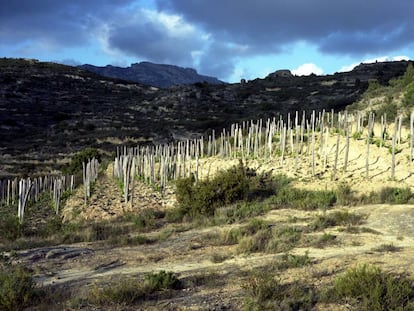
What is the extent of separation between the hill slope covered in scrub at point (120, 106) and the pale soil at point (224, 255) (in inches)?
880

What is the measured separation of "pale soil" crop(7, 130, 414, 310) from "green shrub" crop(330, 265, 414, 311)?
0.32 meters

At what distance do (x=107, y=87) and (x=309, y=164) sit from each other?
6044 cm

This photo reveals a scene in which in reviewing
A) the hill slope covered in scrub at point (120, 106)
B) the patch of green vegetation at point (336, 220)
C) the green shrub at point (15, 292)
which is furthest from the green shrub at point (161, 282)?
the hill slope covered in scrub at point (120, 106)

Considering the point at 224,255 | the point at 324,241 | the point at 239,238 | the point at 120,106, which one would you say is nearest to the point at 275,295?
the point at 224,255

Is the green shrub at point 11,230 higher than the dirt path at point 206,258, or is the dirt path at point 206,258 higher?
the dirt path at point 206,258

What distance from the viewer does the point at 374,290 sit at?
21.8 ft

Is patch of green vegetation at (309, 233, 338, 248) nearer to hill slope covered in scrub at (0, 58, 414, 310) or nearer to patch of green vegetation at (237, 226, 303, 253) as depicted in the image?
hill slope covered in scrub at (0, 58, 414, 310)

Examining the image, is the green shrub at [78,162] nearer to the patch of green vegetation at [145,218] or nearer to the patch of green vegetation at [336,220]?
the patch of green vegetation at [145,218]

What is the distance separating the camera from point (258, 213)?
46.7ft

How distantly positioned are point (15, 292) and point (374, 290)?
5.39 m

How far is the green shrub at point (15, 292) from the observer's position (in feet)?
23.2

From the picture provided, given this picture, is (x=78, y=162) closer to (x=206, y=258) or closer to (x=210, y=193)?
(x=210, y=193)

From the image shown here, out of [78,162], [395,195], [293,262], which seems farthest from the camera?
[78,162]

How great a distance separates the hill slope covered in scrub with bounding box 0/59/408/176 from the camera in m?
41.4
